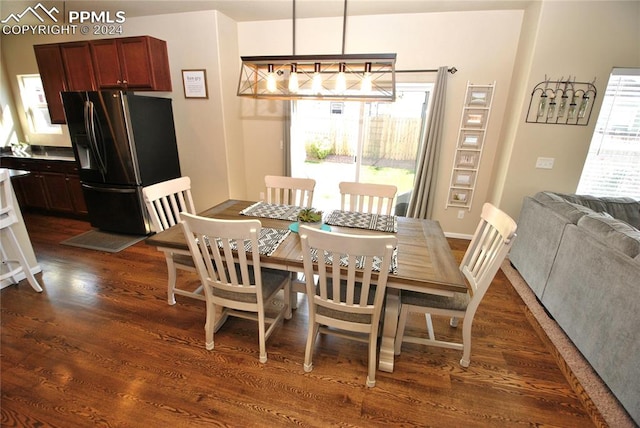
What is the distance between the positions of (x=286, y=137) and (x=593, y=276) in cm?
332

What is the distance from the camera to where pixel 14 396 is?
5.13 ft

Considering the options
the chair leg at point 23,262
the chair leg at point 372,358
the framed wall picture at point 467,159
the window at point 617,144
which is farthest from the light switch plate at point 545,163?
the chair leg at point 23,262

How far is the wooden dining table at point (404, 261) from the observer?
4.71ft

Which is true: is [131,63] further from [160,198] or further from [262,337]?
[262,337]

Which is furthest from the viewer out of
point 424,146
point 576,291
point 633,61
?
point 424,146

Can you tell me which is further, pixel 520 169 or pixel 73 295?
pixel 520 169

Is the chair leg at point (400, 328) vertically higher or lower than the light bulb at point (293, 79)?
lower

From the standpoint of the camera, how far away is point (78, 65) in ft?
11.3

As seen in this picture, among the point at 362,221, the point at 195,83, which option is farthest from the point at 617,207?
the point at 195,83

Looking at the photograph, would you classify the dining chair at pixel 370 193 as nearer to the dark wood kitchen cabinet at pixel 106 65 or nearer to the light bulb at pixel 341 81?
the light bulb at pixel 341 81

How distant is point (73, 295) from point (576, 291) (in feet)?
13.3

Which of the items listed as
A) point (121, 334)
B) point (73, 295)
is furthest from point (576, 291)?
point (73, 295)

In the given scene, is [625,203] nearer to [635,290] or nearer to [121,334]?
[635,290]

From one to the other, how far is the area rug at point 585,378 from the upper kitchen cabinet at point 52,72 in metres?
5.92
